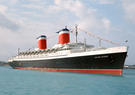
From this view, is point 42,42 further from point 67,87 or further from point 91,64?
point 67,87

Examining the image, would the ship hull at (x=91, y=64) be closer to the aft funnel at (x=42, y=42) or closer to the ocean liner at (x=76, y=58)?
the ocean liner at (x=76, y=58)

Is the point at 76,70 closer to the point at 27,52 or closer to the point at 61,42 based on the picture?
the point at 61,42

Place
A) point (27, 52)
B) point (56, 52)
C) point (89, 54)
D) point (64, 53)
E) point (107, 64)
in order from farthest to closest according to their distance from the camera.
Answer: point (27, 52) < point (56, 52) < point (64, 53) < point (89, 54) < point (107, 64)

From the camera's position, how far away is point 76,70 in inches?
1403

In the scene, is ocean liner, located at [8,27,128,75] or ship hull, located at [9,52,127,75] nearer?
ship hull, located at [9,52,127,75]

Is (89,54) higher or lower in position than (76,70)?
higher

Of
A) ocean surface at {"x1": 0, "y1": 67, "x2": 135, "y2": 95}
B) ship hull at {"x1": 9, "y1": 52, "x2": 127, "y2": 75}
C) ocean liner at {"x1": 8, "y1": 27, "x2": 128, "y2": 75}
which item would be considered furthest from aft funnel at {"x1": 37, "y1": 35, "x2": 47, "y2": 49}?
ocean surface at {"x1": 0, "y1": 67, "x2": 135, "y2": 95}

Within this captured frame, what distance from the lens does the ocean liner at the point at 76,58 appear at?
30453 mm

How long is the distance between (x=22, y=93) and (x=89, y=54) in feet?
63.4

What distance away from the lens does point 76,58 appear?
117 ft

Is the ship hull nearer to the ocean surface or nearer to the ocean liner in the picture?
the ocean liner

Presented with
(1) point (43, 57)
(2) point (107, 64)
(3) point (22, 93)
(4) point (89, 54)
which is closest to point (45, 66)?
(1) point (43, 57)

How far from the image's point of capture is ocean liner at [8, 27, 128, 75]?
30453 millimetres

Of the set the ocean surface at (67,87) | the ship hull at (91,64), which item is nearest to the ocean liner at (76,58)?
the ship hull at (91,64)
